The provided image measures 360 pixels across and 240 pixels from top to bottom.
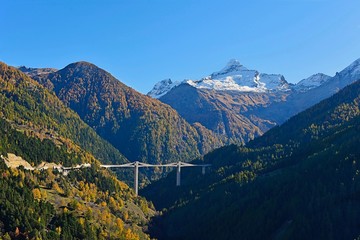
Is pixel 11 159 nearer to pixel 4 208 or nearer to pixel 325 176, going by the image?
pixel 4 208

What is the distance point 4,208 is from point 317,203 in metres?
100

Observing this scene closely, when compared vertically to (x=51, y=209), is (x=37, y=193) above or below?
above

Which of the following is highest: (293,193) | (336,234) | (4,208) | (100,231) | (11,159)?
(11,159)

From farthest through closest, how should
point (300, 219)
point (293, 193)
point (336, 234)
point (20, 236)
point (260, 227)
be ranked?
1. point (293, 193)
2. point (260, 227)
3. point (300, 219)
4. point (336, 234)
5. point (20, 236)

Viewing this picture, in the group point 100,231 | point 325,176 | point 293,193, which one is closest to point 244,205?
point 293,193

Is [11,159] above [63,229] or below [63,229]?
above

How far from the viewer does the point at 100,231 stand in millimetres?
147875

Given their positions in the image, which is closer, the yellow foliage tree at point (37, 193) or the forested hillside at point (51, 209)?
the forested hillside at point (51, 209)

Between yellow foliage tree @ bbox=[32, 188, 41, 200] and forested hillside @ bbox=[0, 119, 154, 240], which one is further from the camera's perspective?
yellow foliage tree @ bbox=[32, 188, 41, 200]

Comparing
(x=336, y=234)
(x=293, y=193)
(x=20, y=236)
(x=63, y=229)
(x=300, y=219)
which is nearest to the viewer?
(x=20, y=236)

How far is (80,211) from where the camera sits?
15600 cm

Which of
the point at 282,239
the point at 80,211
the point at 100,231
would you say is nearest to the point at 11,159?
the point at 80,211

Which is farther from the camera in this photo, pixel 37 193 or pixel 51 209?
pixel 37 193

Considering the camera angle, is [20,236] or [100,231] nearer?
[20,236]
